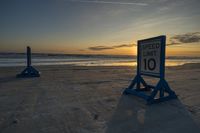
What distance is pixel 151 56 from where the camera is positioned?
209 inches

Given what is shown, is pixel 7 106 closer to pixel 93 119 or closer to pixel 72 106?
pixel 72 106

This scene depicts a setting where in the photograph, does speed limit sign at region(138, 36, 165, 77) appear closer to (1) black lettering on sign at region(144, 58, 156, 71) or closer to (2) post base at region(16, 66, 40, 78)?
(1) black lettering on sign at region(144, 58, 156, 71)

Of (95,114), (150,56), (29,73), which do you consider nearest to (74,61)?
(29,73)

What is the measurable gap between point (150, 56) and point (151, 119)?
2.43 metres

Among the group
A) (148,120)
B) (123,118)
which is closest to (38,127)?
(123,118)

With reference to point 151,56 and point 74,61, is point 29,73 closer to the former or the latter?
point 151,56

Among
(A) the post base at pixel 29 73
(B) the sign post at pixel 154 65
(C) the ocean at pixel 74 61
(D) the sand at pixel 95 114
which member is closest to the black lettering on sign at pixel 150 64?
(B) the sign post at pixel 154 65

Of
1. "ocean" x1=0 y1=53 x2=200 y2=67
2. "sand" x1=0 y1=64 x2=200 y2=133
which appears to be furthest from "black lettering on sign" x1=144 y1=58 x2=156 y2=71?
"ocean" x1=0 y1=53 x2=200 y2=67

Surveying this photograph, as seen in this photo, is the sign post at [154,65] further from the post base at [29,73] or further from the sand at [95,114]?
the post base at [29,73]

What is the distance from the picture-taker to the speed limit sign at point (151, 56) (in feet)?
15.8

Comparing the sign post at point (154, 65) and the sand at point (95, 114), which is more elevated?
the sign post at point (154, 65)

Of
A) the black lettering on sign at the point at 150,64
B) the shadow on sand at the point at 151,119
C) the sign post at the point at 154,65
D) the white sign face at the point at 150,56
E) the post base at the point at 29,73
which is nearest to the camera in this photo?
the shadow on sand at the point at 151,119

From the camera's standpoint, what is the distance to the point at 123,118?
140 inches

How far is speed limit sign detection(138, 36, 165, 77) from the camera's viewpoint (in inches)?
190
